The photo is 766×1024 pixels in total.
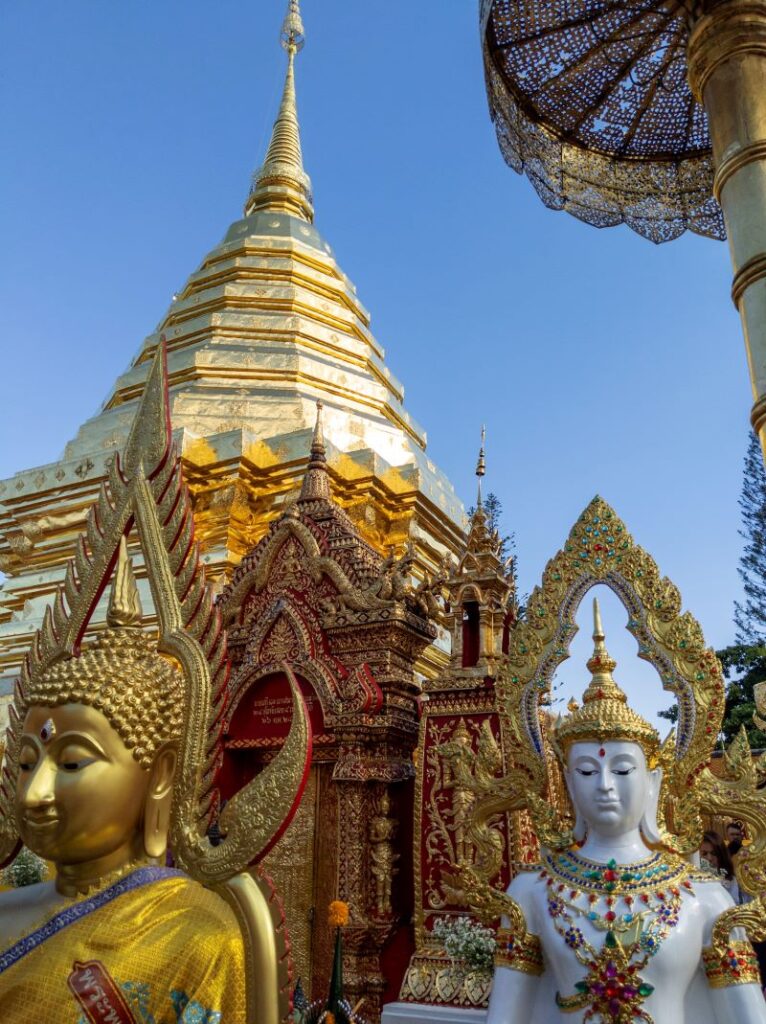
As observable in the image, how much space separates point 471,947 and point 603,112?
8.13m

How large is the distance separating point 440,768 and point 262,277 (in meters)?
11.8

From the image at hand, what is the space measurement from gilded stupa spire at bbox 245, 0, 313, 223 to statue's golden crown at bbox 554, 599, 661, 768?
17144 millimetres

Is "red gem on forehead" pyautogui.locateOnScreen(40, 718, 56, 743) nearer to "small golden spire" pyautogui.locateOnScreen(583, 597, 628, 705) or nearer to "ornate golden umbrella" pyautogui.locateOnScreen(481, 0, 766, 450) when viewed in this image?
"small golden spire" pyautogui.locateOnScreen(583, 597, 628, 705)

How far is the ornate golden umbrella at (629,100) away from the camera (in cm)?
574

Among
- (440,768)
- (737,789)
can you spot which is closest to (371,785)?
(440,768)

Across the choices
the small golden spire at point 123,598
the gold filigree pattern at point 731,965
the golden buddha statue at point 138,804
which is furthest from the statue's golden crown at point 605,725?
the small golden spire at point 123,598

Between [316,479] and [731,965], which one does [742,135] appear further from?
[731,965]

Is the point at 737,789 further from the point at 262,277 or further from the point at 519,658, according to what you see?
the point at 262,277

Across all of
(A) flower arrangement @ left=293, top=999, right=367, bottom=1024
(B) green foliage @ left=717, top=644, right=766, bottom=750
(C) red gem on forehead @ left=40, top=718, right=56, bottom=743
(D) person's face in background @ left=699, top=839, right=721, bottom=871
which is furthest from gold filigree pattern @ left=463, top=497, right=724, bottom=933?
(B) green foliage @ left=717, top=644, right=766, bottom=750

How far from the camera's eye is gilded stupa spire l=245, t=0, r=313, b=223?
19328 millimetres

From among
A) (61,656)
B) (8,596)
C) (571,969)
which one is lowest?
(571,969)

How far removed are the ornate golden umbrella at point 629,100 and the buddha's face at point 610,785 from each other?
3.63 metres

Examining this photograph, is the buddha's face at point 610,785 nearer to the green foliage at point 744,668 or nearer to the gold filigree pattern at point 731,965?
the gold filigree pattern at point 731,965

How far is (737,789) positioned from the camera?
3701 mm
